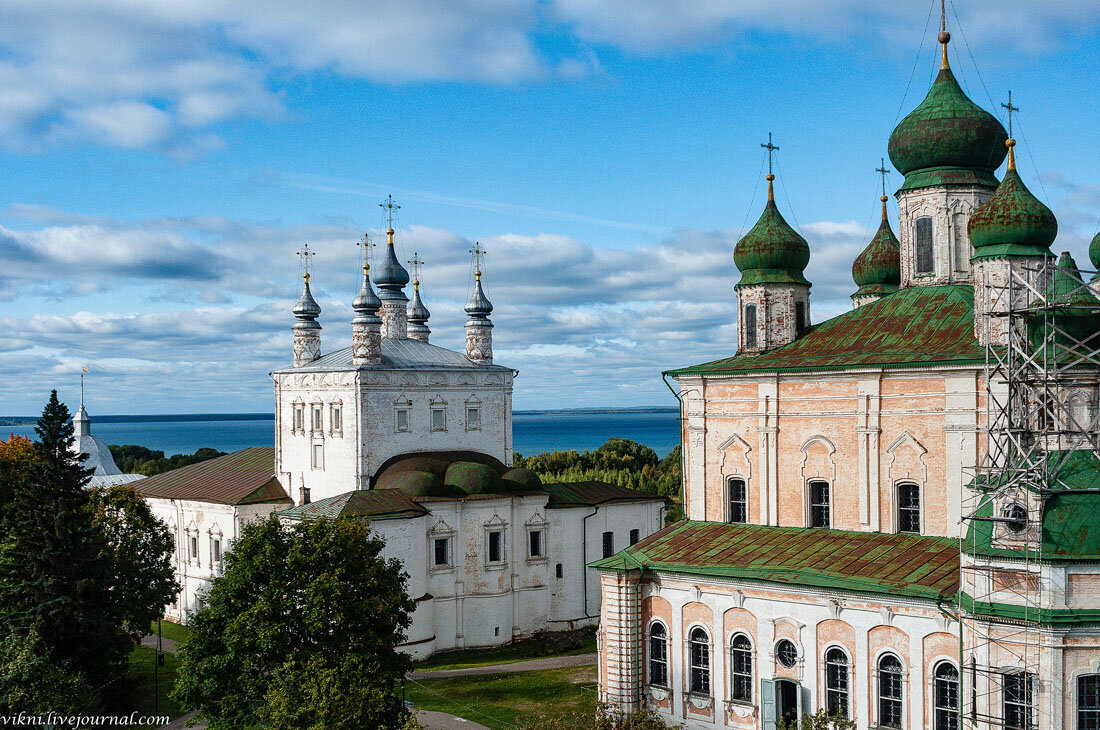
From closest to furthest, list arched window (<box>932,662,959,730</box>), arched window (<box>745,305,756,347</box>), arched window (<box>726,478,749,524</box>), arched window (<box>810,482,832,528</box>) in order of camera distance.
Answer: arched window (<box>932,662,959,730</box>)
arched window (<box>810,482,832,528</box>)
arched window (<box>726,478,749,524</box>)
arched window (<box>745,305,756,347</box>)

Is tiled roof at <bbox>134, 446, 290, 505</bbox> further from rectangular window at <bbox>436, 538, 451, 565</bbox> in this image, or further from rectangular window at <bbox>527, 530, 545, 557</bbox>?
rectangular window at <bbox>527, 530, 545, 557</bbox>

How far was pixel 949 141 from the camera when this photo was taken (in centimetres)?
2666

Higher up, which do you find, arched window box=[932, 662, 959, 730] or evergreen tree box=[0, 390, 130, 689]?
evergreen tree box=[0, 390, 130, 689]

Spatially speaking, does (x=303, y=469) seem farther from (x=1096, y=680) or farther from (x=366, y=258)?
(x=1096, y=680)

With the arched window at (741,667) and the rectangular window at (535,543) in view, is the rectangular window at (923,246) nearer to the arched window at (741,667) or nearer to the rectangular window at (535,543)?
the arched window at (741,667)

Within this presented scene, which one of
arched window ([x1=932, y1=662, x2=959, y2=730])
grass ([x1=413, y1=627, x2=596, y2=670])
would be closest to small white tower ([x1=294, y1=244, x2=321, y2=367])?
grass ([x1=413, y1=627, x2=596, y2=670])

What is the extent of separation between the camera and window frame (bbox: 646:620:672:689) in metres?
Answer: 24.1

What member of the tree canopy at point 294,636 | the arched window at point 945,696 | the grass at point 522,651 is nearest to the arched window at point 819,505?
the arched window at point 945,696

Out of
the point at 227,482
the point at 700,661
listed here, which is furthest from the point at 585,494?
the point at 700,661

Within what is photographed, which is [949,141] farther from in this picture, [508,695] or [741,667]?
[508,695]

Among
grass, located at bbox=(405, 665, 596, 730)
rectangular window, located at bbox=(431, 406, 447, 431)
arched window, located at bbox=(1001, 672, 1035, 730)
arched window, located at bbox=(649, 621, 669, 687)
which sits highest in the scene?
rectangular window, located at bbox=(431, 406, 447, 431)

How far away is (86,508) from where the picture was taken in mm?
32875

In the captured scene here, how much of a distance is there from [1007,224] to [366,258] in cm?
2591

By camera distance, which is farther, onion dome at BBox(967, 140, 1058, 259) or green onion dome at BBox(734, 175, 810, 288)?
green onion dome at BBox(734, 175, 810, 288)
